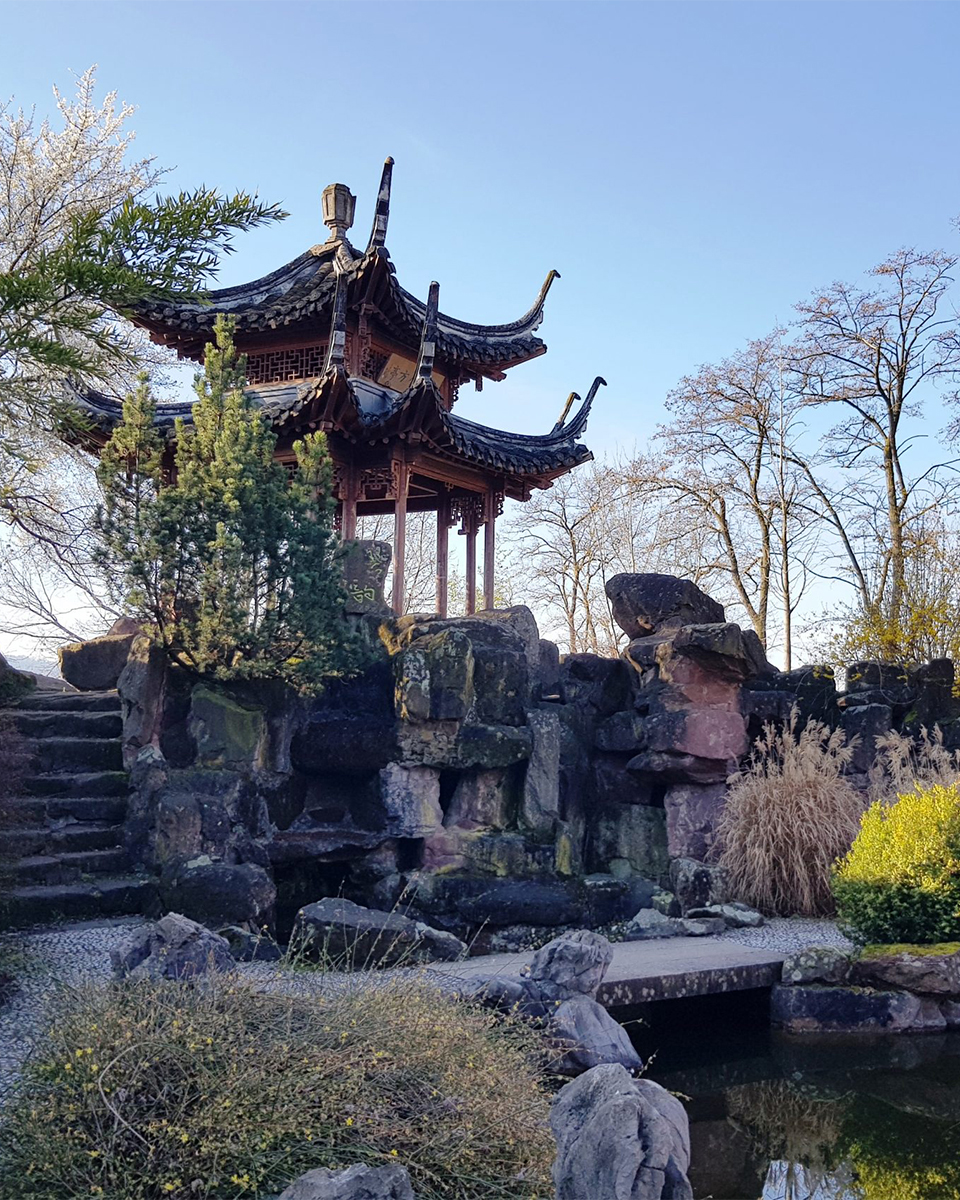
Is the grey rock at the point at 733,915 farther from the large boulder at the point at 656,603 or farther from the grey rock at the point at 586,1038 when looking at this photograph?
the grey rock at the point at 586,1038

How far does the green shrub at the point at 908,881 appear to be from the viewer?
714cm

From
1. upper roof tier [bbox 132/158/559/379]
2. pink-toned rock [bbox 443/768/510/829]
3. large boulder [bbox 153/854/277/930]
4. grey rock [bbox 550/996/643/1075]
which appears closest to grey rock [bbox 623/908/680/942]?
pink-toned rock [bbox 443/768/510/829]

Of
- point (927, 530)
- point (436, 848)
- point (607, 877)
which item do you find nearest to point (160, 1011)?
point (436, 848)

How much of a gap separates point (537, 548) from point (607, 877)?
15.5 meters

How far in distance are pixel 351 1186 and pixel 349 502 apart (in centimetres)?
889

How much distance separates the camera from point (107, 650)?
10.0 m

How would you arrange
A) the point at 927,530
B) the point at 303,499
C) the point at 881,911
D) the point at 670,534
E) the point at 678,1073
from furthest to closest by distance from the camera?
the point at 670,534
the point at 927,530
the point at 303,499
the point at 881,911
the point at 678,1073

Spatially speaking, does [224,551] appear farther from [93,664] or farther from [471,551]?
[471,551]

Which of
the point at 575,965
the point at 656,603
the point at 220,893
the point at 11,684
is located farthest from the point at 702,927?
the point at 11,684

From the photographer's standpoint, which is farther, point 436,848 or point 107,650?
point 107,650

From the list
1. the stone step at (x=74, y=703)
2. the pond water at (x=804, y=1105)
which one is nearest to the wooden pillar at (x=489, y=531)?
the stone step at (x=74, y=703)

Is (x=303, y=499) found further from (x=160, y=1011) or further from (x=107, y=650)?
(x=160, y=1011)

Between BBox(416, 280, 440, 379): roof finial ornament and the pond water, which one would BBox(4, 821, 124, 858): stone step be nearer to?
the pond water

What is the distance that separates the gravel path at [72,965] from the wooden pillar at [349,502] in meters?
5.05
